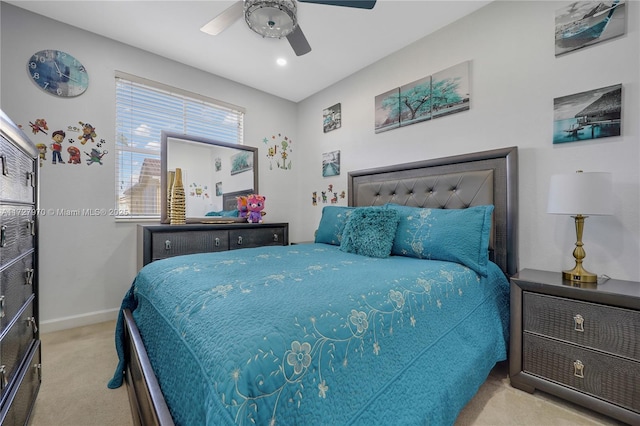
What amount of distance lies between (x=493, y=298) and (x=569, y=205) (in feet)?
2.18

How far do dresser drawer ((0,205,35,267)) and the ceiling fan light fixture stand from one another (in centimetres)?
156

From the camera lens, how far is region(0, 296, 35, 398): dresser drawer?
3.25 ft

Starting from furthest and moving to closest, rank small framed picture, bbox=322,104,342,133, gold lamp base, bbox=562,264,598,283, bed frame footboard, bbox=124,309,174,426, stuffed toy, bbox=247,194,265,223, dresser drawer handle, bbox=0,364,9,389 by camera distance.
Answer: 1. small framed picture, bbox=322,104,342,133
2. stuffed toy, bbox=247,194,265,223
3. gold lamp base, bbox=562,264,598,283
4. dresser drawer handle, bbox=0,364,9,389
5. bed frame footboard, bbox=124,309,174,426

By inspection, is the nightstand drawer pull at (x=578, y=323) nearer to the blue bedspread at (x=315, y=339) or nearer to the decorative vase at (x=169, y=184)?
the blue bedspread at (x=315, y=339)

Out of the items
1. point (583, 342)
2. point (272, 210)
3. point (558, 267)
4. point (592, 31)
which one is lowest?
point (583, 342)

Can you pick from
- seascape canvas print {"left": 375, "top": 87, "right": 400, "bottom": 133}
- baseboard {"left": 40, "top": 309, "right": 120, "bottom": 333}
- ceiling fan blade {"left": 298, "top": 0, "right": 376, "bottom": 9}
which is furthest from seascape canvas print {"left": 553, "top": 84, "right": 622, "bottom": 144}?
baseboard {"left": 40, "top": 309, "right": 120, "bottom": 333}

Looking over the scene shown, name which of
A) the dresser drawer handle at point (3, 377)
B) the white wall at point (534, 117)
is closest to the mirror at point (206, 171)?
the white wall at point (534, 117)

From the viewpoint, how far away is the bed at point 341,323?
2.19 feet

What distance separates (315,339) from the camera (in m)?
0.76

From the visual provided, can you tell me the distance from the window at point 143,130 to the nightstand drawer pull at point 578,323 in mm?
3385

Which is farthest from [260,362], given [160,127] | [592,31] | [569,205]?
[160,127]

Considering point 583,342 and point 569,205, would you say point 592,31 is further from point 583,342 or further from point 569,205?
point 583,342

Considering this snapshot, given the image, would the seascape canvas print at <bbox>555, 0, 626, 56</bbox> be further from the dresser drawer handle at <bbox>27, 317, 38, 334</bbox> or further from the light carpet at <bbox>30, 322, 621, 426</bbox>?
the dresser drawer handle at <bbox>27, 317, 38, 334</bbox>

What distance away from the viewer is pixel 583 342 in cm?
136
